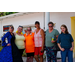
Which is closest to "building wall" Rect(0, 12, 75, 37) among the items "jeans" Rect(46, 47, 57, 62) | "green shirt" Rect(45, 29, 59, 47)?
"green shirt" Rect(45, 29, 59, 47)

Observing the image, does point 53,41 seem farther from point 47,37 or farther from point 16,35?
point 16,35

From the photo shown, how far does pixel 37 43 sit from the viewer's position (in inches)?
156

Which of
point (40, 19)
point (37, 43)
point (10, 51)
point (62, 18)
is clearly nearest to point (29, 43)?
point (37, 43)

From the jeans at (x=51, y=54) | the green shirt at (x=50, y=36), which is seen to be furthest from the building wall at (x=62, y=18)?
the jeans at (x=51, y=54)

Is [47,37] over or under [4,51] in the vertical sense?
over

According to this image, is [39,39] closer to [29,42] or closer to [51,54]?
[29,42]

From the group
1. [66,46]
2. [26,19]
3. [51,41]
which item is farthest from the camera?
[26,19]

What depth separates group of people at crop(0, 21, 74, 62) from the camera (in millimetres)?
3459

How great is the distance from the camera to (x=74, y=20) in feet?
21.1

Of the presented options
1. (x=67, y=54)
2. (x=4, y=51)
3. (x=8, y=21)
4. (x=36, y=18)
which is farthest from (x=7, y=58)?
(x=8, y=21)

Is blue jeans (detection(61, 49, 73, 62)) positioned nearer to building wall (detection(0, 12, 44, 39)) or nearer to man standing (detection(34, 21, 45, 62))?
man standing (detection(34, 21, 45, 62))

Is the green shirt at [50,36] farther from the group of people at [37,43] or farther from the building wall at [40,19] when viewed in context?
the building wall at [40,19]

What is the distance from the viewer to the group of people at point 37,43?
11.3 ft
